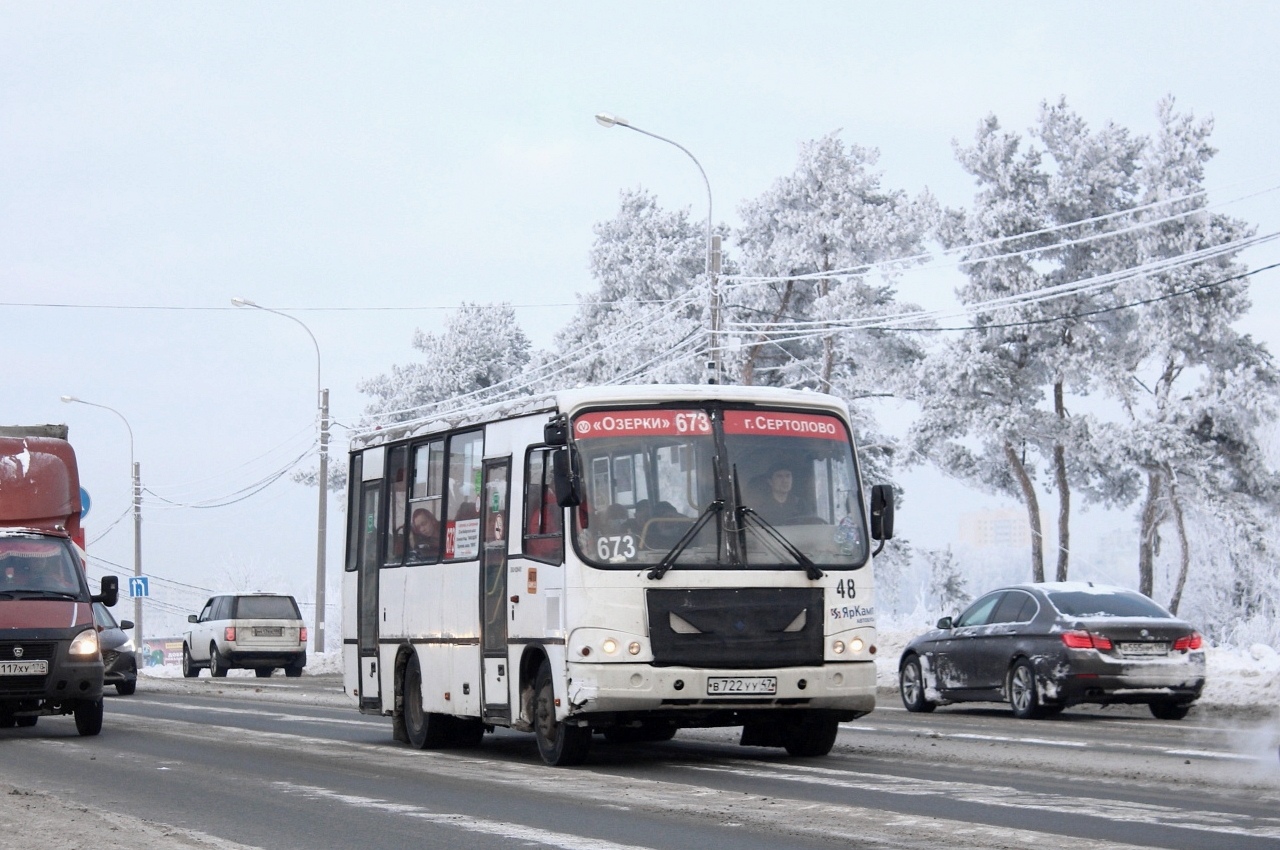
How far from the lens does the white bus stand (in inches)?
516

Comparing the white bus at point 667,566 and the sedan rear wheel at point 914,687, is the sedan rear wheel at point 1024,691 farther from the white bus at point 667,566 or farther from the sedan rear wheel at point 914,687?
the white bus at point 667,566

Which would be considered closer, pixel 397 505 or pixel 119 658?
pixel 397 505

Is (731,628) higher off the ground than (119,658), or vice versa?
(119,658)

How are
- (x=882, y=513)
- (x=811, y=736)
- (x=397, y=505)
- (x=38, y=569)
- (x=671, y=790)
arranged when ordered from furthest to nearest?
1. (x=38, y=569)
2. (x=397, y=505)
3. (x=811, y=736)
4. (x=882, y=513)
5. (x=671, y=790)

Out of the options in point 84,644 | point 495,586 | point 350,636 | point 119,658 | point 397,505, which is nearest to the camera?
point 495,586

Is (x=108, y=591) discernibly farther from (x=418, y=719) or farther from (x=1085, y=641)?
(x=1085, y=641)

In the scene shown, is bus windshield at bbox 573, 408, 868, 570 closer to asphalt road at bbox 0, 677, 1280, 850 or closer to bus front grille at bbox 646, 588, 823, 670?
bus front grille at bbox 646, 588, 823, 670

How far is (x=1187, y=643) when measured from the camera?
19.2 meters

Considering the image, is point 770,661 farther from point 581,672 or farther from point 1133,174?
point 1133,174

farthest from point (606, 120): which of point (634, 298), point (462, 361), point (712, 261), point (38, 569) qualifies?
point (462, 361)

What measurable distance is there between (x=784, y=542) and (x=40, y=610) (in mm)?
8161

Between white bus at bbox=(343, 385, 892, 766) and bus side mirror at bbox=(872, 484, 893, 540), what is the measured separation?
15 mm

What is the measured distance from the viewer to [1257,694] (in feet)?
69.7

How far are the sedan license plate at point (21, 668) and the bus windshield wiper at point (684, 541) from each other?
7.33 metres
